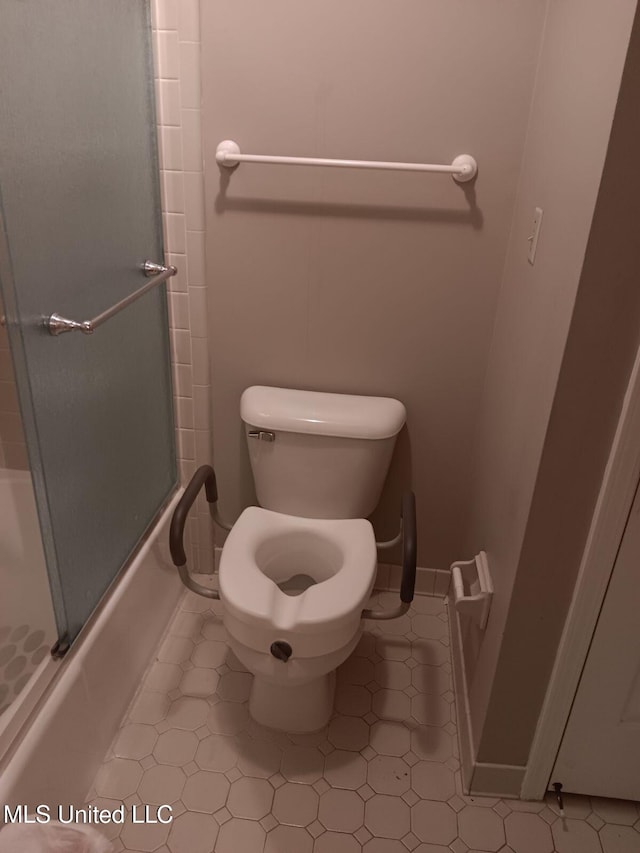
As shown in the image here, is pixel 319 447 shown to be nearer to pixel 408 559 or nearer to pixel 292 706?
pixel 408 559

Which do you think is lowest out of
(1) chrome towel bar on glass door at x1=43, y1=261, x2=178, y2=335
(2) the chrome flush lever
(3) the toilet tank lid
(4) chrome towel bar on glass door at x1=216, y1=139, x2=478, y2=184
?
(2) the chrome flush lever

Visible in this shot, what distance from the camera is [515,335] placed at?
143cm

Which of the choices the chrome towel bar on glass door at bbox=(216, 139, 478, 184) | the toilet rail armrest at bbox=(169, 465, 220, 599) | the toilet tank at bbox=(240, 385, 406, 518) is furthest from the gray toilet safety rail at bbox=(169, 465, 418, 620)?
the chrome towel bar on glass door at bbox=(216, 139, 478, 184)

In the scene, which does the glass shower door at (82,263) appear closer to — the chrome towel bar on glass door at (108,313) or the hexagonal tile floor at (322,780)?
the chrome towel bar on glass door at (108,313)

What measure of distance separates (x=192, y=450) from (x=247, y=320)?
0.45m

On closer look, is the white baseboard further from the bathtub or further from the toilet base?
the bathtub

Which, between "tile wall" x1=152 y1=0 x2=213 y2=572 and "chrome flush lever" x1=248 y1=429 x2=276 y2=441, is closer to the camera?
"tile wall" x1=152 y1=0 x2=213 y2=572

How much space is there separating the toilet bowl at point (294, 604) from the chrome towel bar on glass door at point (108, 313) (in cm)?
61

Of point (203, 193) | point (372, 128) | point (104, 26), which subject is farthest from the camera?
point (203, 193)

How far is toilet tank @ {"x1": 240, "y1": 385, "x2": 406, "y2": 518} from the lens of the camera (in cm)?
167

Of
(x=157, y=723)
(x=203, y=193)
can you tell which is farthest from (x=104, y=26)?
(x=157, y=723)

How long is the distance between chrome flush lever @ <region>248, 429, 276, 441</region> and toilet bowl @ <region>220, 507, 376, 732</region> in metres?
0.20

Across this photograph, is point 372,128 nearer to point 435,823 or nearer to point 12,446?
point 12,446

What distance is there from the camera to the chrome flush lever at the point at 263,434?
1.70 meters
